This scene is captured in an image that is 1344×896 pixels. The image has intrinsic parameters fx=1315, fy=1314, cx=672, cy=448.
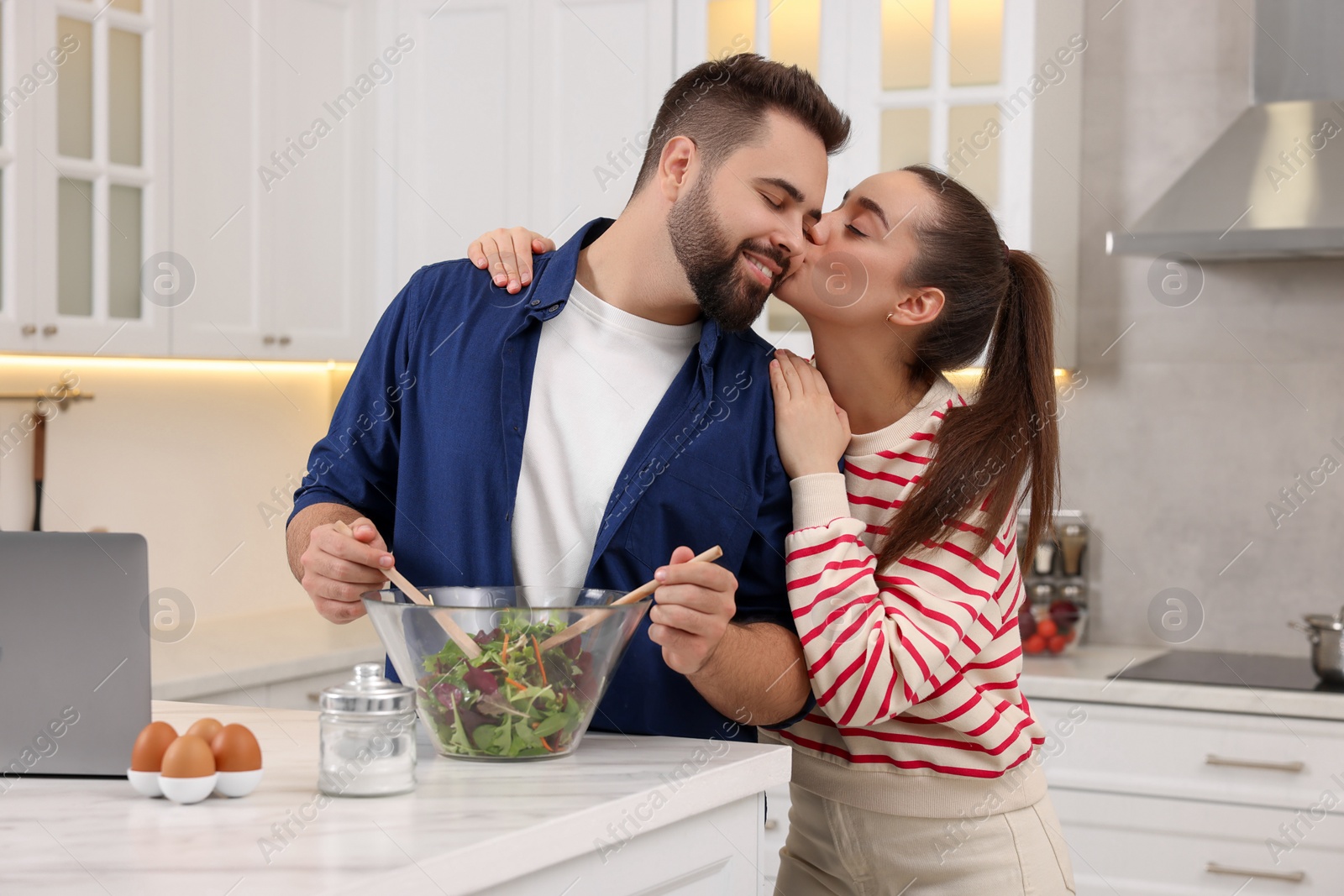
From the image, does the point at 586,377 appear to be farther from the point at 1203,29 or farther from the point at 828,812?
the point at 1203,29

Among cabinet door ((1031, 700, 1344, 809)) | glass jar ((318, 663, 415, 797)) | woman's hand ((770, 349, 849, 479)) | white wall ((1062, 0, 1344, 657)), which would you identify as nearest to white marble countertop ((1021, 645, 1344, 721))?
cabinet door ((1031, 700, 1344, 809))

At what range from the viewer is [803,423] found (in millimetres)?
1395

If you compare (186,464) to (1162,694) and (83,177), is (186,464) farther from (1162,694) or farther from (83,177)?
(1162,694)

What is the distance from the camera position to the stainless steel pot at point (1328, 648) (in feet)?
7.93

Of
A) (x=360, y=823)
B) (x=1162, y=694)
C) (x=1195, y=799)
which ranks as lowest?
(x=1195, y=799)

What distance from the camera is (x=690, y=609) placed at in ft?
3.53

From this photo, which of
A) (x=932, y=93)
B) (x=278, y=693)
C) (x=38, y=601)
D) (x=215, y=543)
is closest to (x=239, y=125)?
(x=215, y=543)

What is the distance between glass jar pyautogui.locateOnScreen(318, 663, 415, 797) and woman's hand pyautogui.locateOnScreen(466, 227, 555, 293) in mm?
651

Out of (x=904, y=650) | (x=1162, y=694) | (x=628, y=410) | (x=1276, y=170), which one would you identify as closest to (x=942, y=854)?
(x=904, y=650)

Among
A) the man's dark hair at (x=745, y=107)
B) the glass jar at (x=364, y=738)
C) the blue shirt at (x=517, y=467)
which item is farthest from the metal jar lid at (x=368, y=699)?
the man's dark hair at (x=745, y=107)

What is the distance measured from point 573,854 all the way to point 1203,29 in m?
2.63

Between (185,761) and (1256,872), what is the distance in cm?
205

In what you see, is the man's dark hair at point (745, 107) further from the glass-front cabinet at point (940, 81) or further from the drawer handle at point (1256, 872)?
the drawer handle at point (1256, 872)

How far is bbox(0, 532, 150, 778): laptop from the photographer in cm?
100
